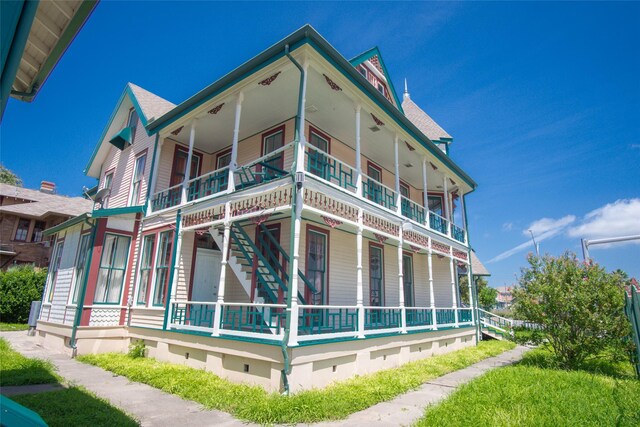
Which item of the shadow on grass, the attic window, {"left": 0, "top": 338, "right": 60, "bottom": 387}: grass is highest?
the attic window

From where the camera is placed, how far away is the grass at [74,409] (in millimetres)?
5387

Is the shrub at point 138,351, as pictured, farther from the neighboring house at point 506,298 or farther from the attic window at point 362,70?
the attic window at point 362,70

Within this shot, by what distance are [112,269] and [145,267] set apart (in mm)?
1255

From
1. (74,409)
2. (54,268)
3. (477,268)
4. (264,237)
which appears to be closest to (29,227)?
(54,268)

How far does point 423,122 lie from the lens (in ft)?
68.8

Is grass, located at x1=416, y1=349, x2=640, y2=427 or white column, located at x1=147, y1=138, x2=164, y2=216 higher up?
white column, located at x1=147, y1=138, x2=164, y2=216

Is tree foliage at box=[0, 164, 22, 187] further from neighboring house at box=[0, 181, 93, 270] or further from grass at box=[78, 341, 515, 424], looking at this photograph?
grass at box=[78, 341, 515, 424]

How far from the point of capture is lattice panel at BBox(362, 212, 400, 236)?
10.5 meters

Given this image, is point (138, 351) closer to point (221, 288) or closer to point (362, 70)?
point (221, 288)

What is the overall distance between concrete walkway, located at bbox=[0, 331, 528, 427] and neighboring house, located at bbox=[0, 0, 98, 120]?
17.3 feet

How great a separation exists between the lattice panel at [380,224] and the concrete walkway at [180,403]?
14.7 feet

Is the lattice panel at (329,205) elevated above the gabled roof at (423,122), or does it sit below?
below

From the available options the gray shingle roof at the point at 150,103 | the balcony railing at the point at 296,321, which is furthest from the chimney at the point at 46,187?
the balcony railing at the point at 296,321

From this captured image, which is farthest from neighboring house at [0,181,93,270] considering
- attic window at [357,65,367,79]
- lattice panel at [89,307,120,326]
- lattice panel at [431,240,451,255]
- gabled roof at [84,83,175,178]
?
lattice panel at [431,240,451,255]
